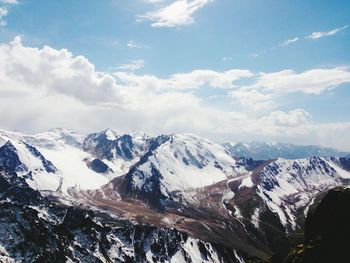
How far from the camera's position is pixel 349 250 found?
215 feet

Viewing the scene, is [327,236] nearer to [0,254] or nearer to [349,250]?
[349,250]

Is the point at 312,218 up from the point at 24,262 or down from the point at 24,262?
up

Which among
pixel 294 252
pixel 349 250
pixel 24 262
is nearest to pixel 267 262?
pixel 294 252

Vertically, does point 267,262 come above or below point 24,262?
above

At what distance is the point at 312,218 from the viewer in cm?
7675

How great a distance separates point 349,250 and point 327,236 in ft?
15.5

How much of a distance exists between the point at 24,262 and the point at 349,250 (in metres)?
174

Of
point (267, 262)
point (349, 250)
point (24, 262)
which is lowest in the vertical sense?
point (24, 262)

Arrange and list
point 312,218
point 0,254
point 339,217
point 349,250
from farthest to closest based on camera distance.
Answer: point 0,254
point 312,218
point 339,217
point 349,250

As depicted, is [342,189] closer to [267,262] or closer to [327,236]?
[327,236]

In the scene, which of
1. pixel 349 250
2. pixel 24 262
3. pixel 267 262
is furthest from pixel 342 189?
pixel 24 262

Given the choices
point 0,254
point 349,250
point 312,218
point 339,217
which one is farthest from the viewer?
point 0,254

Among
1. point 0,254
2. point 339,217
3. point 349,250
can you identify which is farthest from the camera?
point 0,254

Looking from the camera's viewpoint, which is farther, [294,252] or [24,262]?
[24,262]
